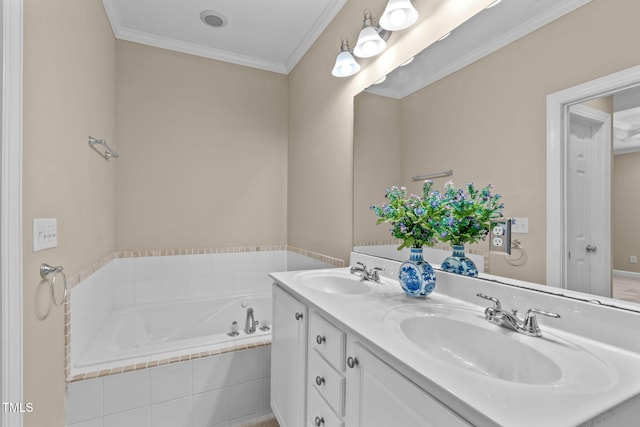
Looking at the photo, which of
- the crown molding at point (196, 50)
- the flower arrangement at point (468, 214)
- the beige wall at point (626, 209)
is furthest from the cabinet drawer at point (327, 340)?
the crown molding at point (196, 50)

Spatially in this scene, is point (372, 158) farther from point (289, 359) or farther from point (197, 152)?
point (197, 152)

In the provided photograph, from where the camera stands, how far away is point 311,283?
5.40ft

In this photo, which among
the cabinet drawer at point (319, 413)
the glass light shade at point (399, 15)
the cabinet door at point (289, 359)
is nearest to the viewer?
the cabinet drawer at point (319, 413)

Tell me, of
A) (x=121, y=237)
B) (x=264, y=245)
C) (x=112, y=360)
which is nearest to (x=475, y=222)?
(x=112, y=360)

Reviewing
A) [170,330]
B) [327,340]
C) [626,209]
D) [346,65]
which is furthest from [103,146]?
[626,209]

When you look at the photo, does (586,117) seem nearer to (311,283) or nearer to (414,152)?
(414,152)

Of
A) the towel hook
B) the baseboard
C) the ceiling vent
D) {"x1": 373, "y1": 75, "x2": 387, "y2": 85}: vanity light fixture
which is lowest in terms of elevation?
the baseboard

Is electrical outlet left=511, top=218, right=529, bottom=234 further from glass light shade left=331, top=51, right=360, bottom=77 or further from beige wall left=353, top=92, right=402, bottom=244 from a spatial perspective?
glass light shade left=331, top=51, right=360, bottom=77

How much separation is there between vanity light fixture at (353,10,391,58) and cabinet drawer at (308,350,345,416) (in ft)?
5.05

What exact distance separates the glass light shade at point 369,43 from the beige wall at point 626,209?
48.1 inches

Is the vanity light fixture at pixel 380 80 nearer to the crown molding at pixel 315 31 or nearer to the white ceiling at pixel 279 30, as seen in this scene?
the white ceiling at pixel 279 30

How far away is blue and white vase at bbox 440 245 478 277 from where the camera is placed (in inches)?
47.4

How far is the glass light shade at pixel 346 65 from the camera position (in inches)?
72.6

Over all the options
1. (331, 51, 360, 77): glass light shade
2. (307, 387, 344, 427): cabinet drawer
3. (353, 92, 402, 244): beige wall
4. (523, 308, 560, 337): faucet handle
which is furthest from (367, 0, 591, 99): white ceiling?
(307, 387, 344, 427): cabinet drawer
